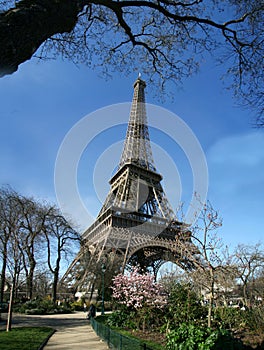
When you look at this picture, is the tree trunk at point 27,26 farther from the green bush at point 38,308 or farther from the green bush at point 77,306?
the green bush at point 77,306

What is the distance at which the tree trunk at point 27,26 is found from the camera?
115 inches

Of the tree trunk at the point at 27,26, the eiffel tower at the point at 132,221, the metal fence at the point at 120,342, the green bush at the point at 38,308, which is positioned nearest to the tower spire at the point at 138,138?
the eiffel tower at the point at 132,221

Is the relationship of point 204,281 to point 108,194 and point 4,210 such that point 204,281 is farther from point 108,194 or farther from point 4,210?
point 108,194

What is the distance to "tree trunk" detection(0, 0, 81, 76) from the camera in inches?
115

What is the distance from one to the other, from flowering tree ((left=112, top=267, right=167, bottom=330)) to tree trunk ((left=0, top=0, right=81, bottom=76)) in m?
11.7

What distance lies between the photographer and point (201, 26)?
5.37m

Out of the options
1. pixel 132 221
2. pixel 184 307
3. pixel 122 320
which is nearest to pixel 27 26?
pixel 184 307

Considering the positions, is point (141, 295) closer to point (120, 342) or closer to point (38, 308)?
point (120, 342)

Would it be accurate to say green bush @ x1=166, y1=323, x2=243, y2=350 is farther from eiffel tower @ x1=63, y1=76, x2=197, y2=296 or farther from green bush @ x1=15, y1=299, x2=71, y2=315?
green bush @ x1=15, y1=299, x2=71, y2=315

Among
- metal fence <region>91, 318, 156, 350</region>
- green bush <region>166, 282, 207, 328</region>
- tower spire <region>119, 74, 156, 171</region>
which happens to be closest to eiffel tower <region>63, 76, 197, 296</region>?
tower spire <region>119, 74, 156, 171</region>

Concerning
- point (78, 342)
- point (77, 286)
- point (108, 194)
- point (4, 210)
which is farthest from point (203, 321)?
point (108, 194)

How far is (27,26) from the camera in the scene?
10.3 feet

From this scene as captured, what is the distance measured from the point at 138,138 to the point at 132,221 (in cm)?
1776

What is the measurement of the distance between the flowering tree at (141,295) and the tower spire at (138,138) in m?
32.1
